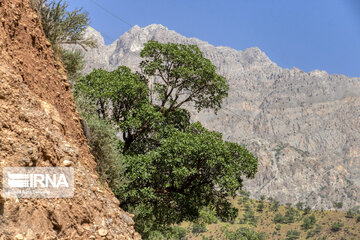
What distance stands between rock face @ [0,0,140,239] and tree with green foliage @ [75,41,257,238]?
3.72 metres

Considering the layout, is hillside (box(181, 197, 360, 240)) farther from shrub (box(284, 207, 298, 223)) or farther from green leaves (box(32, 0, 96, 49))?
green leaves (box(32, 0, 96, 49))

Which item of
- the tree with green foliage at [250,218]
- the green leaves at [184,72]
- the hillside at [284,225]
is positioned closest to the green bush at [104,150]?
the green leaves at [184,72]

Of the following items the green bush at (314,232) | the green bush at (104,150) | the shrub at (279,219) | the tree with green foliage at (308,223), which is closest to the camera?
the green bush at (104,150)

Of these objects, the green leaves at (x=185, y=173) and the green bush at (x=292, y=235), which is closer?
the green leaves at (x=185, y=173)

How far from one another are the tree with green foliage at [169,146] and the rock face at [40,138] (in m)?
3.72

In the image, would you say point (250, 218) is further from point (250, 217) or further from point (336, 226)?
point (336, 226)

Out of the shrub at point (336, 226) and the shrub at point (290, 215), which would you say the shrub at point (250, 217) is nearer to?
the shrub at point (290, 215)

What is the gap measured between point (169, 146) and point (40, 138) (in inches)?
300

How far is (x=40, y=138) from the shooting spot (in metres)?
7.30

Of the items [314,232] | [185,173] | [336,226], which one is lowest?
[314,232]

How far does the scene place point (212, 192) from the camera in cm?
1631

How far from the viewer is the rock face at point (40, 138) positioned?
6285 mm

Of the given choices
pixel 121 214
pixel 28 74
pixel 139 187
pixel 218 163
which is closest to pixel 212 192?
pixel 218 163

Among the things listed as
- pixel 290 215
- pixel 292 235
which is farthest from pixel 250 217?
pixel 292 235
